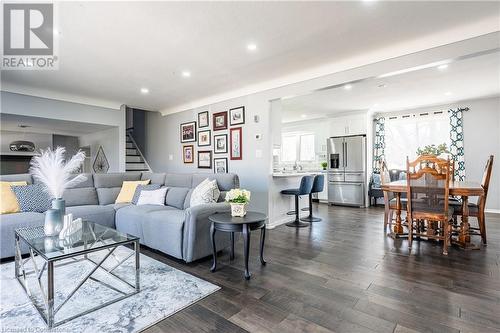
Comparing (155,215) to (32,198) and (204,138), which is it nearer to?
(32,198)

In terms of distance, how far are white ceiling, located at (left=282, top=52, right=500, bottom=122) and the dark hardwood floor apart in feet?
7.73

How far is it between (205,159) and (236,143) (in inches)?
39.1

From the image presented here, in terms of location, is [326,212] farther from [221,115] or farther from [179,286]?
[179,286]

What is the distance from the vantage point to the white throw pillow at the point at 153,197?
371 cm

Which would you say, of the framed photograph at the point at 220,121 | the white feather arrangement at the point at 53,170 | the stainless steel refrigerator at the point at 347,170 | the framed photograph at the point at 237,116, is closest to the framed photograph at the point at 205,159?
the framed photograph at the point at 220,121

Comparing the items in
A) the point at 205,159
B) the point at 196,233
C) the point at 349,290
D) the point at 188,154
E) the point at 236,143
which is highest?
the point at 236,143

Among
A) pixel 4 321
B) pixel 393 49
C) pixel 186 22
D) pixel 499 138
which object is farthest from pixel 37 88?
pixel 499 138

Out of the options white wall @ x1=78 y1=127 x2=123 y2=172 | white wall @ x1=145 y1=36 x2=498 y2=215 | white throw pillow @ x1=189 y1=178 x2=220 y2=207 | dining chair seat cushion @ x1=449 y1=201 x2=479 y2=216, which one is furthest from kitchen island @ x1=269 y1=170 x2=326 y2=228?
white wall @ x1=78 y1=127 x2=123 y2=172

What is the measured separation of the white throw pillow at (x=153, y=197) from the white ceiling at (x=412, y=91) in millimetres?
3190

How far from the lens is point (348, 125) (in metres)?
6.79

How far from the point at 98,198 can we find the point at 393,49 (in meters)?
4.71

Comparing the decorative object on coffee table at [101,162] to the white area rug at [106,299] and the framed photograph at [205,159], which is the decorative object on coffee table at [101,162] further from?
the white area rug at [106,299]

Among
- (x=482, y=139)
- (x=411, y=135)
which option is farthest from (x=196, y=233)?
→ (x=482, y=139)

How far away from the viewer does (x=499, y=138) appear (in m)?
5.30
